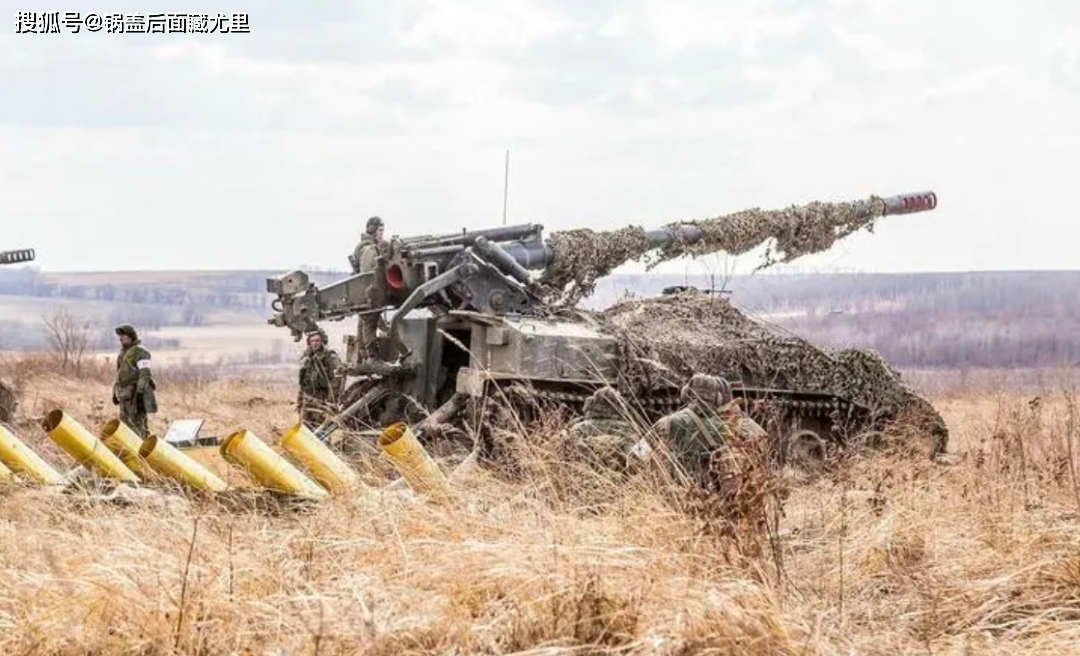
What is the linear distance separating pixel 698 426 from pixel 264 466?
7.44 ft

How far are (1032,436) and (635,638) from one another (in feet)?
16.6

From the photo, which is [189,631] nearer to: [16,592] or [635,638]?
[16,592]

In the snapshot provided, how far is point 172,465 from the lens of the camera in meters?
8.78

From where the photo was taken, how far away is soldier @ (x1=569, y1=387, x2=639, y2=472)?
880 centimetres

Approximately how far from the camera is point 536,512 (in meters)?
6.77

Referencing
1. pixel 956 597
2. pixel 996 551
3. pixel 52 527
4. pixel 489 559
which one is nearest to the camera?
pixel 489 559

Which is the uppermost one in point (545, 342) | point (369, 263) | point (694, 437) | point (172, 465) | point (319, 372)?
point (369, 263)

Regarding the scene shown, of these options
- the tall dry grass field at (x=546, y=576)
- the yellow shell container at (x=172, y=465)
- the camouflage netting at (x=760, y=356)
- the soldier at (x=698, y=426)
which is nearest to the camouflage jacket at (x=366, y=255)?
the camouflage netting at (x=760, y=356)

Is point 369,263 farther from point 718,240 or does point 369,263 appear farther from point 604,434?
point 604,434

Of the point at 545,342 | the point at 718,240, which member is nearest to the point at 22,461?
the point at 545,342

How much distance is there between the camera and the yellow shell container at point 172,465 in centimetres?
871

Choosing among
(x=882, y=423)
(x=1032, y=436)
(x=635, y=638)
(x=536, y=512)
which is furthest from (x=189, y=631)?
(x=882, y=423)

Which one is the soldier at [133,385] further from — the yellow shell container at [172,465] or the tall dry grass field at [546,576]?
the tall dry grass field at [546,576]

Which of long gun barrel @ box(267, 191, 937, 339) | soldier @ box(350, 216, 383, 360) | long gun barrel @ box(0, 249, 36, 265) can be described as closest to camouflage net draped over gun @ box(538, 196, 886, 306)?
long gun barrel @ box(267, 191, 937, 339)
